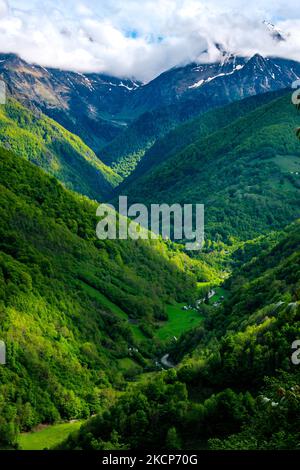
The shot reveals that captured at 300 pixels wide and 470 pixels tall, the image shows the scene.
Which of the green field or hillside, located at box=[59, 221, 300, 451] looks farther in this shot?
the green field

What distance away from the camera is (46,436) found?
173 metres

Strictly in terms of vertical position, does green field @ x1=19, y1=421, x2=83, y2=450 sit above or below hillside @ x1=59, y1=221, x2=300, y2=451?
below

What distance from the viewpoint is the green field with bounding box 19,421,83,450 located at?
16438 centimetres

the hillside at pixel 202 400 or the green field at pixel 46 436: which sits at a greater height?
the hillside at pixel 202 400

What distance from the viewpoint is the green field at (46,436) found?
16438 cm

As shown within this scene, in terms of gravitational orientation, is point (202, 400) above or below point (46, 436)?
above

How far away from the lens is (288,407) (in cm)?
4591

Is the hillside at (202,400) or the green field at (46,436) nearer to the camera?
the hillside at (202,400)

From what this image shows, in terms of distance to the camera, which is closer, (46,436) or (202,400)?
(202,400)
